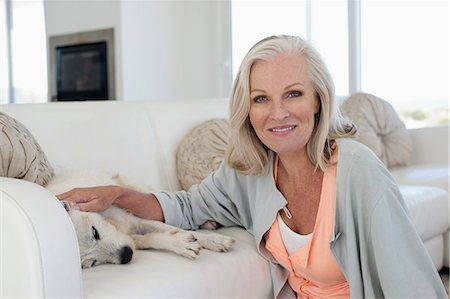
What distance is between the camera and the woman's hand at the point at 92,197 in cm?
165

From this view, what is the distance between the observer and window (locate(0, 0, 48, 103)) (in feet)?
21.1

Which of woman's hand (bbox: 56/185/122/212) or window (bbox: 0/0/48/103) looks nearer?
woman's hand (bbox: 56/185/122/212)

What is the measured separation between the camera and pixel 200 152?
244cm

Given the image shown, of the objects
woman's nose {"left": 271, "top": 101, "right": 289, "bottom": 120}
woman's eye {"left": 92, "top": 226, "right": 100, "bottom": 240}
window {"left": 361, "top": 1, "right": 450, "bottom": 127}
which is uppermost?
window {"left": 361, "top": 1, "right": 450, "bottom": 127}

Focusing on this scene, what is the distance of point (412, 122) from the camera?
189 inches

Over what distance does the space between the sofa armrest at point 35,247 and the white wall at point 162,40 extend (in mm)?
4504

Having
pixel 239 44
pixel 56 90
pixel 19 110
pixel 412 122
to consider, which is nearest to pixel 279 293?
A: pixel 19 110

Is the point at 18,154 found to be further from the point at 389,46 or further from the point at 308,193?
the point at 389,46

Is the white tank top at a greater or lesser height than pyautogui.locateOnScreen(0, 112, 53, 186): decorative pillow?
lesser

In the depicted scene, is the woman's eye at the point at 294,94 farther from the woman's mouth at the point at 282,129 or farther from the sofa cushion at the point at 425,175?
the sofa cushion at the point at 425,175

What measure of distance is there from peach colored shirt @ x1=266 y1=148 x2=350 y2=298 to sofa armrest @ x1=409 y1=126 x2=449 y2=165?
218 cm

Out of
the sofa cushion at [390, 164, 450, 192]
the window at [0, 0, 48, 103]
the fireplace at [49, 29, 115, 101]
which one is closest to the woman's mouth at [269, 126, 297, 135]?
Result: the sofa cushion at [390, 164, 450, 192]

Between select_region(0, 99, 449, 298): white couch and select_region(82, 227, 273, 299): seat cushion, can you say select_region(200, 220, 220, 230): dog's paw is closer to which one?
select_region(0, 99, 449, 298): white couch

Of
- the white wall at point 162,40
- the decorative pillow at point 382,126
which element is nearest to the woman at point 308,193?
the decorative pillow at point 382,126
